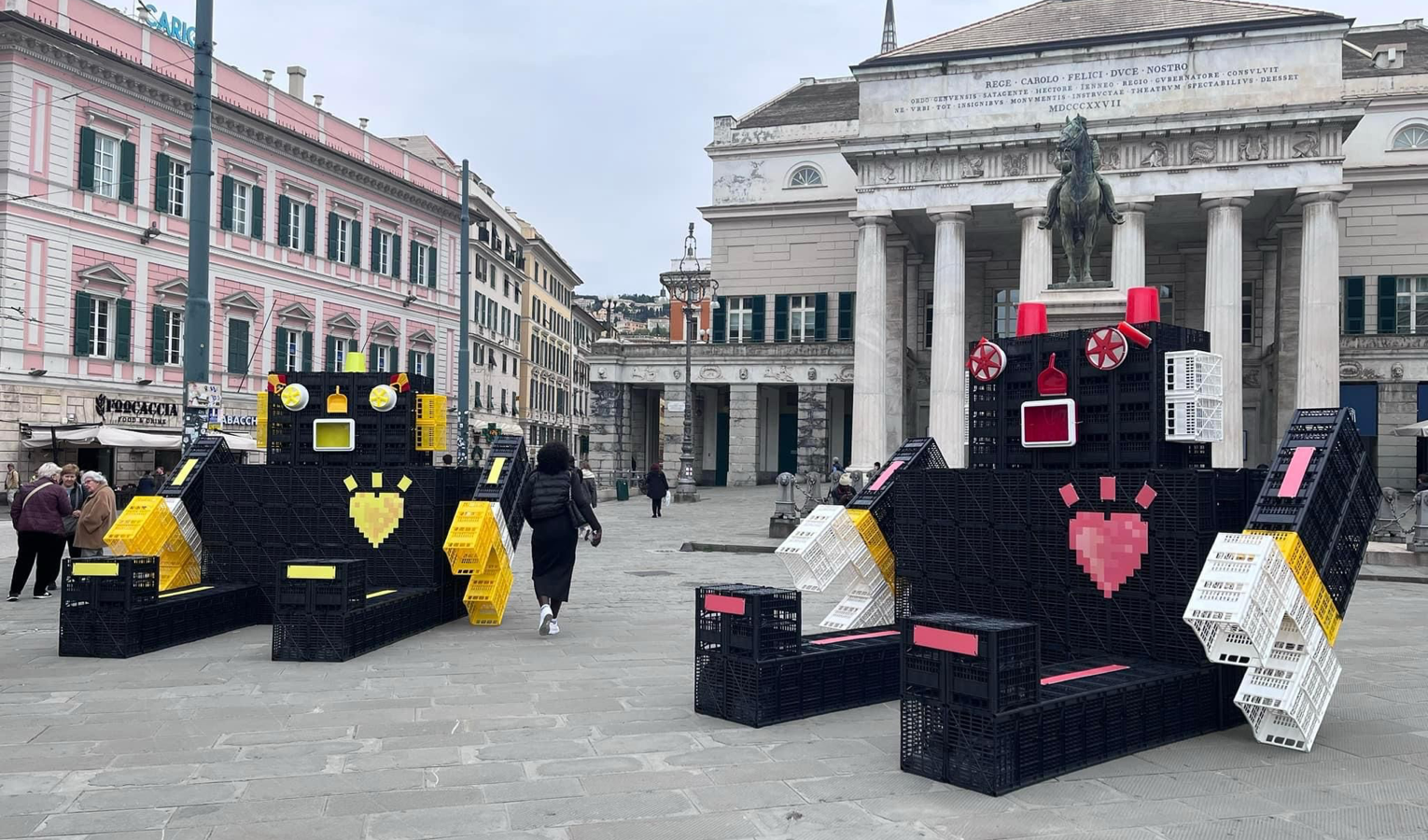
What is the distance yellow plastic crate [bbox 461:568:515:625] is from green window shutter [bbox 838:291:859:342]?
112 ft

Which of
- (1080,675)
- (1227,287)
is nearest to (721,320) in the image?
(1227,287)

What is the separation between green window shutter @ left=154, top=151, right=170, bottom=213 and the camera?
33.3 meters

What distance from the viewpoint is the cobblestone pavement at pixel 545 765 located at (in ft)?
15.9

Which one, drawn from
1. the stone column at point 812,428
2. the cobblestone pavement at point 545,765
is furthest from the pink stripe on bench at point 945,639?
the stone column at point 812,428

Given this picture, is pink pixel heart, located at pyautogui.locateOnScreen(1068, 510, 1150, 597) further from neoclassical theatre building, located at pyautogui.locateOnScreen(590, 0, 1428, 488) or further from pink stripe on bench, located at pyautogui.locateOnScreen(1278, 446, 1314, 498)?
A: neoclassical theatre building, located at pyautogui.locateOnScreen(590, 0, 1428, 488)

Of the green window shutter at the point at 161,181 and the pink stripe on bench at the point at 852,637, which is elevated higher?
the green window shutter at the point at 161,181

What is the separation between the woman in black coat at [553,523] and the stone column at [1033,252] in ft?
86.0

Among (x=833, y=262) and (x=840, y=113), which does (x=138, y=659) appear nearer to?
(x=833, y=262)

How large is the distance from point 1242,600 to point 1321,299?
103 ft

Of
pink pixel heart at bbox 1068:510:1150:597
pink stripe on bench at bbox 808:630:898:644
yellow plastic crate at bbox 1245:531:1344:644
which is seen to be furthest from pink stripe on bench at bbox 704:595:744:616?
yellow plastic crate at bbox 1245:531:1344:644

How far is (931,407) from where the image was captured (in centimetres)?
3547

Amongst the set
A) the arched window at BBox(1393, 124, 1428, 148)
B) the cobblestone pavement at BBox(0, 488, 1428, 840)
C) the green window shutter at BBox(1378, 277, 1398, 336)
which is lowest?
the cobblestone pavement at BBox(0, 488, 1428, 840)

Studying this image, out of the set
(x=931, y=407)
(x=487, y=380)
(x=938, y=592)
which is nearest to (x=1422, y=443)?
(x=931, y=407)

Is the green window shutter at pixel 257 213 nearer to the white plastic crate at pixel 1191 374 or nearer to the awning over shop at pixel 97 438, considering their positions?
the awning over shop at pixel 97 438
